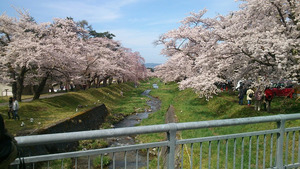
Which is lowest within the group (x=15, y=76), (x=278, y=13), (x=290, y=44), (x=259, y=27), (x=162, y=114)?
(x=162, y=114)

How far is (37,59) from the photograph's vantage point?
55.0 ft

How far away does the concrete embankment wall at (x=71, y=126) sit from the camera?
1000 centimetres

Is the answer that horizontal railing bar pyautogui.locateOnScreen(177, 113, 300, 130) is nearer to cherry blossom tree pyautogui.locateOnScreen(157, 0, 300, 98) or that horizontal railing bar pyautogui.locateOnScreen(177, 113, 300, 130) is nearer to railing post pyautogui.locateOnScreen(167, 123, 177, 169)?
railing post pyautogui.locateOnScreen(167, 123, 177, 169)

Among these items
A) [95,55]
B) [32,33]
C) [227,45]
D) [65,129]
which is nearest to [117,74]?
[95,55]

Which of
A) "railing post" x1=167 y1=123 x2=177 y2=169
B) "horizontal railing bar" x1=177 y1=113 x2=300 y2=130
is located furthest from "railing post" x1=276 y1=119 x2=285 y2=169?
"railing post" x1=167 y1=123 x2=177 y2=169

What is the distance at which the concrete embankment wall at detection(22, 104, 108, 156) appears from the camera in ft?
32.8

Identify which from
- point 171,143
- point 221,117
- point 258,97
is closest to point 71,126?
point 221,117

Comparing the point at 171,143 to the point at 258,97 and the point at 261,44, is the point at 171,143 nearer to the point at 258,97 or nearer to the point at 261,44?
the point at 261,44

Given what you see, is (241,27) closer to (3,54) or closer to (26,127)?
(26,127)

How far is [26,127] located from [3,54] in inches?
331

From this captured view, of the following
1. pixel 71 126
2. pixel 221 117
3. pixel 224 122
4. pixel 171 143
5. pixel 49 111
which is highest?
pixel 224 122

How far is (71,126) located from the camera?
45.5ft

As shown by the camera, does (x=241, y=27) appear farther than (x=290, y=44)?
Yes

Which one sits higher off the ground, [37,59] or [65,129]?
[37,59]
